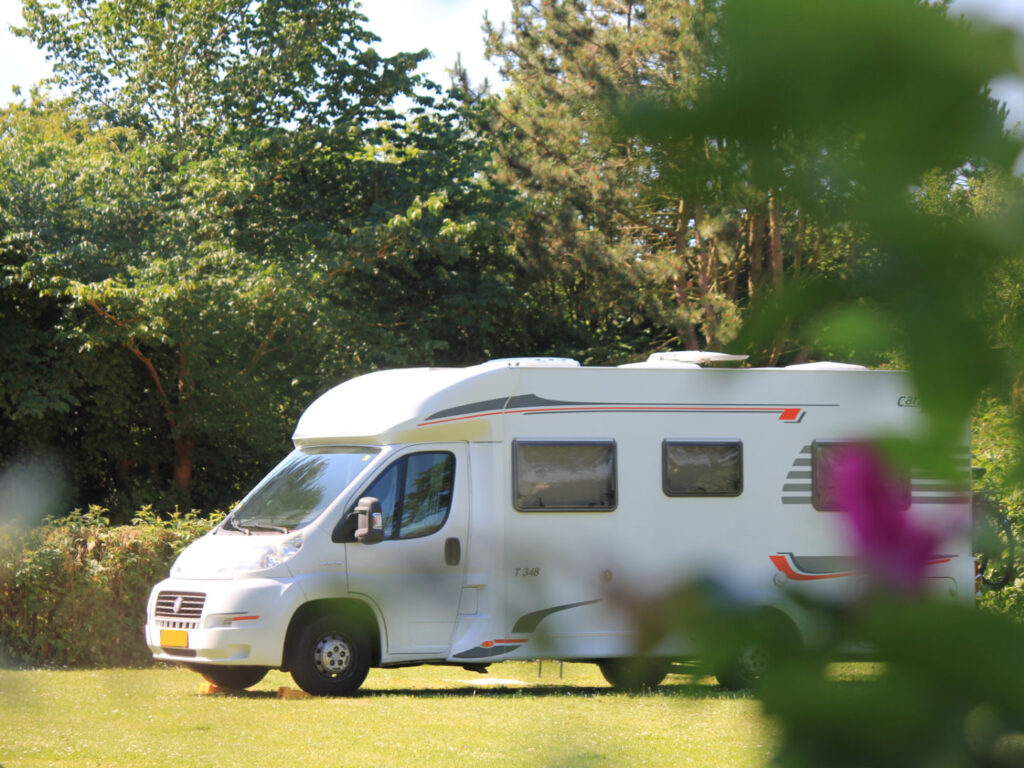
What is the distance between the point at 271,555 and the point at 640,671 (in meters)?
9.62

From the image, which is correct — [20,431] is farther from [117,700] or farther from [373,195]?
[117,700]

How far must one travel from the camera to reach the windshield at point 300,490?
10.4 metres

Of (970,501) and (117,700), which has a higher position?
(970,501)

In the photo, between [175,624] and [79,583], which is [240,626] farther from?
[79,583]

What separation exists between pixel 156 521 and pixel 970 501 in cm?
1314

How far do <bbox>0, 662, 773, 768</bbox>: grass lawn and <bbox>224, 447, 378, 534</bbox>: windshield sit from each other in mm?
1468

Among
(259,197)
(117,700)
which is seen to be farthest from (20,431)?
(117,700)

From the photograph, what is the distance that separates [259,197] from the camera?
20.3 m

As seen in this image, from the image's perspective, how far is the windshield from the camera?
10.4m

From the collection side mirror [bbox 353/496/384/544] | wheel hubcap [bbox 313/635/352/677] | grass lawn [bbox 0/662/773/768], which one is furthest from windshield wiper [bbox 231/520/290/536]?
grass lawn [bbox 0/662/773/768]

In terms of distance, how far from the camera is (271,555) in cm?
1006

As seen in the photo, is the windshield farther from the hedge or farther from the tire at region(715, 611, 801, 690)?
the tire at region(715, 611, 801, 690)

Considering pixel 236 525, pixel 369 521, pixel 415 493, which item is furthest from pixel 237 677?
pixel 415 493

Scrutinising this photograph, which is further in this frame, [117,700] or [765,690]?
[117,700]
